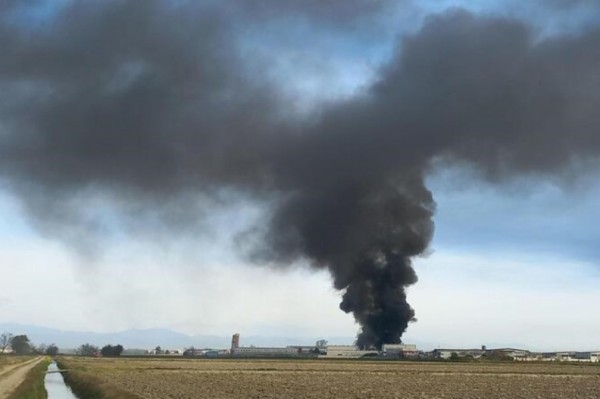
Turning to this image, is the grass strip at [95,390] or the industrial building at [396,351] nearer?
the grass strip at [95,390]

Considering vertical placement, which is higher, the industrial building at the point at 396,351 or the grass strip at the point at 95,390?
the industrial building at the point at 396,351

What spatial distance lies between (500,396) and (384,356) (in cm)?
14638

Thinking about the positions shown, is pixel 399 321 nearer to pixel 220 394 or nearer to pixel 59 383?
pixel 59 383

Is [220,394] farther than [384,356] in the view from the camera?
No

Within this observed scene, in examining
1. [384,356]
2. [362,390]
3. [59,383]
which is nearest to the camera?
[362,390]

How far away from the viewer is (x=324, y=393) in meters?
44.4

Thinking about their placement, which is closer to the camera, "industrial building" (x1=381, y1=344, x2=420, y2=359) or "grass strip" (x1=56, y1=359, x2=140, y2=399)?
"grass strip" (x1=56, y1=359, x2=140, y2=399)

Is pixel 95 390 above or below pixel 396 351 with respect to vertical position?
below

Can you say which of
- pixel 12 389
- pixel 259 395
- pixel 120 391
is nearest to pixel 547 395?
pixel 259 395

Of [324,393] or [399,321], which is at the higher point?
[399,321]

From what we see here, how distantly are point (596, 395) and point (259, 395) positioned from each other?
75.5ft

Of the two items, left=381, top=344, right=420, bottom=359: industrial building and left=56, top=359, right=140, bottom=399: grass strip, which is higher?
left=381, top=344, right=420, bottom=359: industrial building

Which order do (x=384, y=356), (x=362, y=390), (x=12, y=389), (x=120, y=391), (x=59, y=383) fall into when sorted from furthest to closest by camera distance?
(x=384, y=356) < (x=59, y=383) < (x=12, y=389) < (x=362, y=390) < (x=120, y=391)

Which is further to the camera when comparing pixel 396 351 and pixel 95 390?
pixel 396 351
